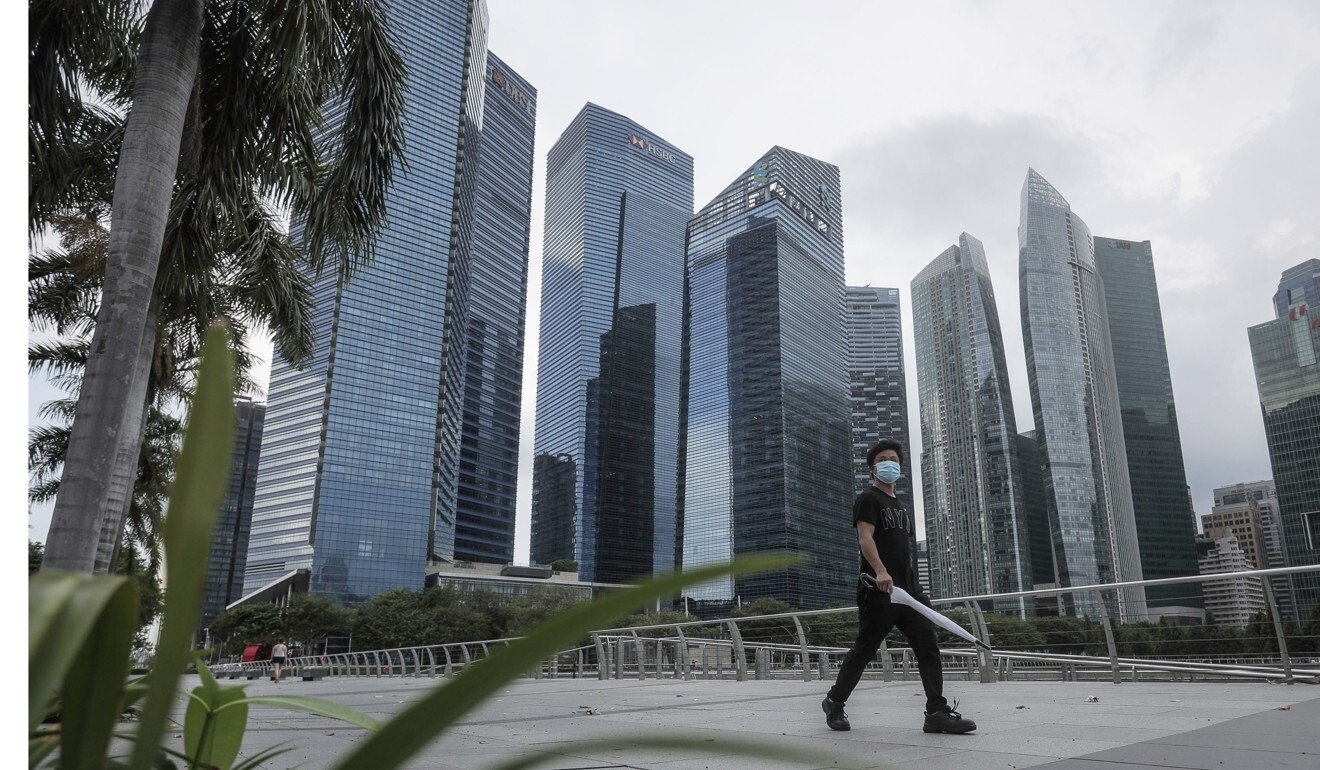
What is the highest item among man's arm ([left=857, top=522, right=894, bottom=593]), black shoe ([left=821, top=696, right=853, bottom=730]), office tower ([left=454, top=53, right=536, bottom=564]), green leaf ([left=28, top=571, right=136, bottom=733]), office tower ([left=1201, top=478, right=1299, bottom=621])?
office tower ([left=454, top=53, right=536, bottom=564])

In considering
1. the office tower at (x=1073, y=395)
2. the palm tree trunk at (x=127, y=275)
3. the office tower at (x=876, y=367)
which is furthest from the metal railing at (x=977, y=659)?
the office tower at (x=876, y=367)

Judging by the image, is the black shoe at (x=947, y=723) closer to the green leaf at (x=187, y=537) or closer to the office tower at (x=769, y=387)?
the green leaf at (x=187, y=537)

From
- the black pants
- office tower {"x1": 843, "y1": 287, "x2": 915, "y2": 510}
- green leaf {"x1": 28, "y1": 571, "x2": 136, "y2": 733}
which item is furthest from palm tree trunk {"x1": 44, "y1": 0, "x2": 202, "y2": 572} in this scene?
office tower {"x1": 843, "y1": 287, "x2": 915, "y2": 510}

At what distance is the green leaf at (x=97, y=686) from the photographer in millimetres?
631

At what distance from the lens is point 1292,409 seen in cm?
9119

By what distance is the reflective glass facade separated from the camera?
176 metres

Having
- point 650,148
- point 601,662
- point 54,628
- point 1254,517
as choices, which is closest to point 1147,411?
point 1254,517

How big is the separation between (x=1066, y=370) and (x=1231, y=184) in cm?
14318

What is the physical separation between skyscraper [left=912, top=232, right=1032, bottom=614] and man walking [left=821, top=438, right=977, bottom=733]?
14740 centimetres

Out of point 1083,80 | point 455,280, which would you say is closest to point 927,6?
point 1083,80

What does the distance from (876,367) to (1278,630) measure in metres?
182

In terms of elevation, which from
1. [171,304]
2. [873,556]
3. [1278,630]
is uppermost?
[171,304]

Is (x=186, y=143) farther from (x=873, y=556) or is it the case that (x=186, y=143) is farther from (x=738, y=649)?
(x=738, y=649)

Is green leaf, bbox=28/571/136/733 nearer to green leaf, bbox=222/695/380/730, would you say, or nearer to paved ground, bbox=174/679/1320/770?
green leaf, bbox=222/695/380/730
